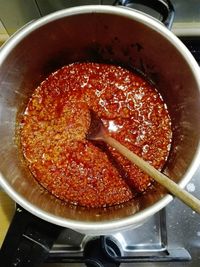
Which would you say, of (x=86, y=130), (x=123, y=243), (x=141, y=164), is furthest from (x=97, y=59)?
(x=123, y=243)

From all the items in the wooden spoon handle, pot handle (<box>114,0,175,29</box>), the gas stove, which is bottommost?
the gas stove

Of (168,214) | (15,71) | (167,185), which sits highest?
(15,71)

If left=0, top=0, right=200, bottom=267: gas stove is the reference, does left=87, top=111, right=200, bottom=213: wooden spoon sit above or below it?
above

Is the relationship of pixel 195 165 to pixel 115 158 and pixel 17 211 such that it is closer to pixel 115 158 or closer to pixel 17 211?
pixel 115 158

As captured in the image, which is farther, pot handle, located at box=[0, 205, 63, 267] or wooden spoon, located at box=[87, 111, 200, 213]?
pot handle, located at box=[0, 205, 63, 267]

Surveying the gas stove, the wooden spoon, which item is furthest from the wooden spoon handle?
the gas stove

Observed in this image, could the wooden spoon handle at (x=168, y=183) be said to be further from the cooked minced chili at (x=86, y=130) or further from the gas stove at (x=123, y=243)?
the gas stove at (x=123, y=243)

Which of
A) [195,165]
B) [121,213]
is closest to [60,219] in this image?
[121,213]

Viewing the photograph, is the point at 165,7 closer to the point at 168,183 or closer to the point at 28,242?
the point at 168,183

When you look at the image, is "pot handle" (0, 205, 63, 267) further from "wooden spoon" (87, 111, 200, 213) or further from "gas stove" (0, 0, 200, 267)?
"wooden spoon" (87, 111, 200, 213)
